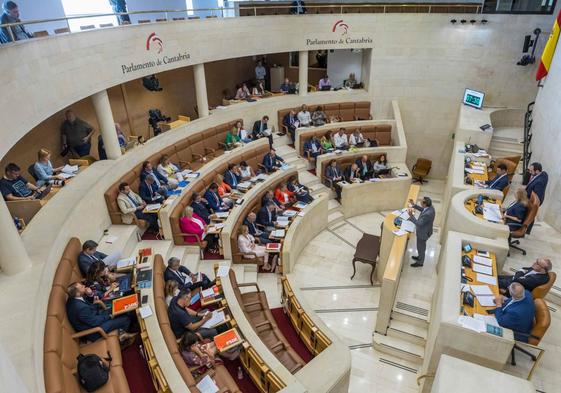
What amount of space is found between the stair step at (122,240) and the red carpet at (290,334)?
2.95 metres

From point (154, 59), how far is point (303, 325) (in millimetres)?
6953

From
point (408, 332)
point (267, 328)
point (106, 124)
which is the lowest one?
point (408, 332)

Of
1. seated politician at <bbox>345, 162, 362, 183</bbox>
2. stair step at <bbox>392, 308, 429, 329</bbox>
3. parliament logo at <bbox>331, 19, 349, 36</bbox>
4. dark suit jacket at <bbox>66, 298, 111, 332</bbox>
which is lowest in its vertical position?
stair step at <bbox>392, 308, 429, 329</bbox>

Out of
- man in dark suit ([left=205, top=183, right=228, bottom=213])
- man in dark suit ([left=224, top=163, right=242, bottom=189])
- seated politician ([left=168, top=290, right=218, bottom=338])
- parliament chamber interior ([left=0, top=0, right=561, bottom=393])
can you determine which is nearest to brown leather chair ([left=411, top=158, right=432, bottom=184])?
parliament chamber interior ([left=0, top=0, right=561, bottom=393])

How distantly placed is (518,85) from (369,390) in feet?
37.8

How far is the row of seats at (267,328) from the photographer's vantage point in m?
5.06

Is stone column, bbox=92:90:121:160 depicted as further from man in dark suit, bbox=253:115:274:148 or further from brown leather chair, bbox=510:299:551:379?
brown leather chair, bbox=510:299:551:379

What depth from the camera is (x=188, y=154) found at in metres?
9.95

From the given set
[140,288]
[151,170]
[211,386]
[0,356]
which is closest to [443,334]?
[211,386]

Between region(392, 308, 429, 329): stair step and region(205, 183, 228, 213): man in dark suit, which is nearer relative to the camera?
region(392, 308, 429, 329): stair step

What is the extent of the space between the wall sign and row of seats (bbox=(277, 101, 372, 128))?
4.52 metres

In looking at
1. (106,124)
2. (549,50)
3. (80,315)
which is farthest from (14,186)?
(549,50)

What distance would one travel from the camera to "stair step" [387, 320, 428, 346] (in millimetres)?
6566

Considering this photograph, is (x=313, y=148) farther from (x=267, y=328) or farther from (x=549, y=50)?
(x=267, y=328)
